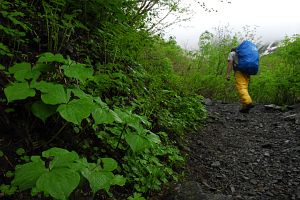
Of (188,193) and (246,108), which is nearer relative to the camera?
(188,193)

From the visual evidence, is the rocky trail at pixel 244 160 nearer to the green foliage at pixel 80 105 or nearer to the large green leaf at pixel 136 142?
the green foliage at pixel 80 105

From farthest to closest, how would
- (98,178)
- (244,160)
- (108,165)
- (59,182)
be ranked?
(244,160)
(108,165)
(98,178)
(59,182)

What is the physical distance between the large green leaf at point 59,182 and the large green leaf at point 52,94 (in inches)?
23.0

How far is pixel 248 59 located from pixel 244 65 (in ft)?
0.64

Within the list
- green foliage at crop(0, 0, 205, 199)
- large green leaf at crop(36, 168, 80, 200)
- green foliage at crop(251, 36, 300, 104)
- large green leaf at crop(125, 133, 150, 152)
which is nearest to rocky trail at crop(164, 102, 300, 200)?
green foliage at crop(0, 0, 205, 199)

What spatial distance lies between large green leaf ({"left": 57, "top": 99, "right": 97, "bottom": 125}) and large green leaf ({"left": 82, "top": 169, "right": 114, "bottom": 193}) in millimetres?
333

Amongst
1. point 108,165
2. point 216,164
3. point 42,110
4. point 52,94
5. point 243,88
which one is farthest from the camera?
point 243,88

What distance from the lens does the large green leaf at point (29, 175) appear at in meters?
1.70

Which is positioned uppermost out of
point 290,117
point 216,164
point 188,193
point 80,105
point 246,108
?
point 80,105

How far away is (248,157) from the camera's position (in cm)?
515

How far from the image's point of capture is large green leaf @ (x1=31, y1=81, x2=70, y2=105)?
6.99ft

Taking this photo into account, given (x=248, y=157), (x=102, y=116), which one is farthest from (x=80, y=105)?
(x=248, y=157)

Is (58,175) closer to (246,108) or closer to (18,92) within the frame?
(18,92)

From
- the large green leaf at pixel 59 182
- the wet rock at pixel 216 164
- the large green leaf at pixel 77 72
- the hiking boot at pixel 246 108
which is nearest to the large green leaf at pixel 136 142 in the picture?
the large green leaf at pixel 77 72
